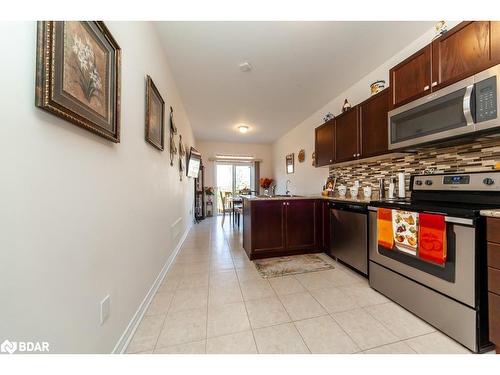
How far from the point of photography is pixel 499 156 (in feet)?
4.68

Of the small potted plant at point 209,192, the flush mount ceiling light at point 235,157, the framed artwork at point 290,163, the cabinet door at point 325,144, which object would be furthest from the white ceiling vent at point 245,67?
the small potted plant at point 209,192

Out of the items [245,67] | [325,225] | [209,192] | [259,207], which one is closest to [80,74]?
[245,67]

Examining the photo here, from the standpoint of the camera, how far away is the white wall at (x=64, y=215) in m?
0.58

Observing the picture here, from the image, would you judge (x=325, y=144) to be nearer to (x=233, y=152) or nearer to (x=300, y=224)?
(x=300, y=224)

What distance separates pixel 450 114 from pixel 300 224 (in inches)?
75.5

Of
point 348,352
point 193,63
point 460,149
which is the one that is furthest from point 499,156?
point 193,63

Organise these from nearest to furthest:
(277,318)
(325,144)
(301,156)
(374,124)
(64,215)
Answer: (64,215)
(277,318)
(374,124)
(325,144)
(301,156)

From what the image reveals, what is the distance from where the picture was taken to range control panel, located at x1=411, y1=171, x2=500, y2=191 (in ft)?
4.13

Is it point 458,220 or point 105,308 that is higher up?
point 458,220

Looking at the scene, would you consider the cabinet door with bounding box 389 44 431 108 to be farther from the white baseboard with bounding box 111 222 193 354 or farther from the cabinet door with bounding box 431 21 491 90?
the white baseboard with bounding box 111 222 193 354

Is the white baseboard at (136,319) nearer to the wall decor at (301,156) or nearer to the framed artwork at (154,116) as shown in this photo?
the framed artwork at (154,116)

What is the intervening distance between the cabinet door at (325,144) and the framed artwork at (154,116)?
2389 millimetres

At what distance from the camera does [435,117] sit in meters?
1.55

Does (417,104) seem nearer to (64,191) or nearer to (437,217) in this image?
(437,217)
